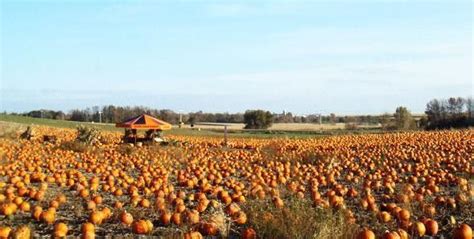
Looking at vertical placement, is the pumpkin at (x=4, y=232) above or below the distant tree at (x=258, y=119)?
below

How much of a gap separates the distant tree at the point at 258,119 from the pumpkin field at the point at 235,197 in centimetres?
4867

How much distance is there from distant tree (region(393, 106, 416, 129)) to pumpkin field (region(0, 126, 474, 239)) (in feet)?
98.3

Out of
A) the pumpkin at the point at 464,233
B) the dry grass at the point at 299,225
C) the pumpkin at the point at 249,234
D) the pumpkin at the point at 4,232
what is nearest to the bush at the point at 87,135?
the pumpkin at the point at 4,232

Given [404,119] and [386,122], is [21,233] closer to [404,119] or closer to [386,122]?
[404,119]

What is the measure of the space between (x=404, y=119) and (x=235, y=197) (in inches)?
1562

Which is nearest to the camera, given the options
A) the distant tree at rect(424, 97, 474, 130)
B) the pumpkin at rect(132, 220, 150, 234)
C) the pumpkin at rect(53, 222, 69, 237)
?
the pumpkin at rect(53, 222, 69, 237)

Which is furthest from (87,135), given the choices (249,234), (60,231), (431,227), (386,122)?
(386,122)

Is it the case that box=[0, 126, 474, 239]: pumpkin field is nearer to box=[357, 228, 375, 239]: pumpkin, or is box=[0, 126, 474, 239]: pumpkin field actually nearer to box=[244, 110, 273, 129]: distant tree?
box=[357, 228, 375, 239]: pumpkin

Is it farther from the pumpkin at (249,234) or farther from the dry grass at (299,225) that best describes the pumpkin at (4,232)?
the dry grass at (299,225)

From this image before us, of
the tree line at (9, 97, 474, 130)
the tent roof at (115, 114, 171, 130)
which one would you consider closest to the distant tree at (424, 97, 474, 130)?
the tree line at (9, 97, 474, 130)

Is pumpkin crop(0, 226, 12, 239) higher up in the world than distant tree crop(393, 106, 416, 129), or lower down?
lower down

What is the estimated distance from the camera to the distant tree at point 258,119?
64250 mm

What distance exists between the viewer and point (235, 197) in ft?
25.9

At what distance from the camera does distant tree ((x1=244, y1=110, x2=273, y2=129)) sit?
64.2m
